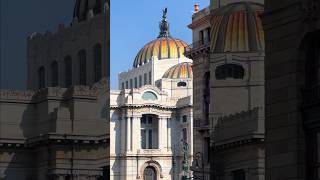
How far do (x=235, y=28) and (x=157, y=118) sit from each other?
0.67m

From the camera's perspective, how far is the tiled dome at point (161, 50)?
5562 mm

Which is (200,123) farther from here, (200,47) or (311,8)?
(311,8)

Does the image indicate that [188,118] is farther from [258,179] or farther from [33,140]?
[33,140]

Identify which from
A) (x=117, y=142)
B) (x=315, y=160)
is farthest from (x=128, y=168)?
(x=315, y=160)

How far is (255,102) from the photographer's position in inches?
218

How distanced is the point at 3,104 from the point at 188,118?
1.09 m

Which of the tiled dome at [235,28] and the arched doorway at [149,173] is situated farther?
the tiled dome at [235,28]

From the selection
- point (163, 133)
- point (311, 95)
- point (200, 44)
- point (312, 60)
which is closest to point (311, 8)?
point (312, 60)

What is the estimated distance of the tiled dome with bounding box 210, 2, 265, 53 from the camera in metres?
5.59

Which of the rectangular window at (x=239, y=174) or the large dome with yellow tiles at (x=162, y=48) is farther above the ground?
the large dome with yellow tiles at (x=162, y=48)

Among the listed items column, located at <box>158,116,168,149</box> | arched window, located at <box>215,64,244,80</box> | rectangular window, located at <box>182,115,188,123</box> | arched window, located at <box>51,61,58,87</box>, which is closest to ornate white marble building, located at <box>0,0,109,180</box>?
arched window, located at <box>51,61,58,87</box>

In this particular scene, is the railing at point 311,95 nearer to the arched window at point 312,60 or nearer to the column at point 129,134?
the arched window at point 312,60

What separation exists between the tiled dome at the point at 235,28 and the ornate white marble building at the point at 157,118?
21cm

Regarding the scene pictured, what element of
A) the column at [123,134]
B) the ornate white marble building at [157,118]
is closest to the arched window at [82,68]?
the ornate white marble building at [157,118]
